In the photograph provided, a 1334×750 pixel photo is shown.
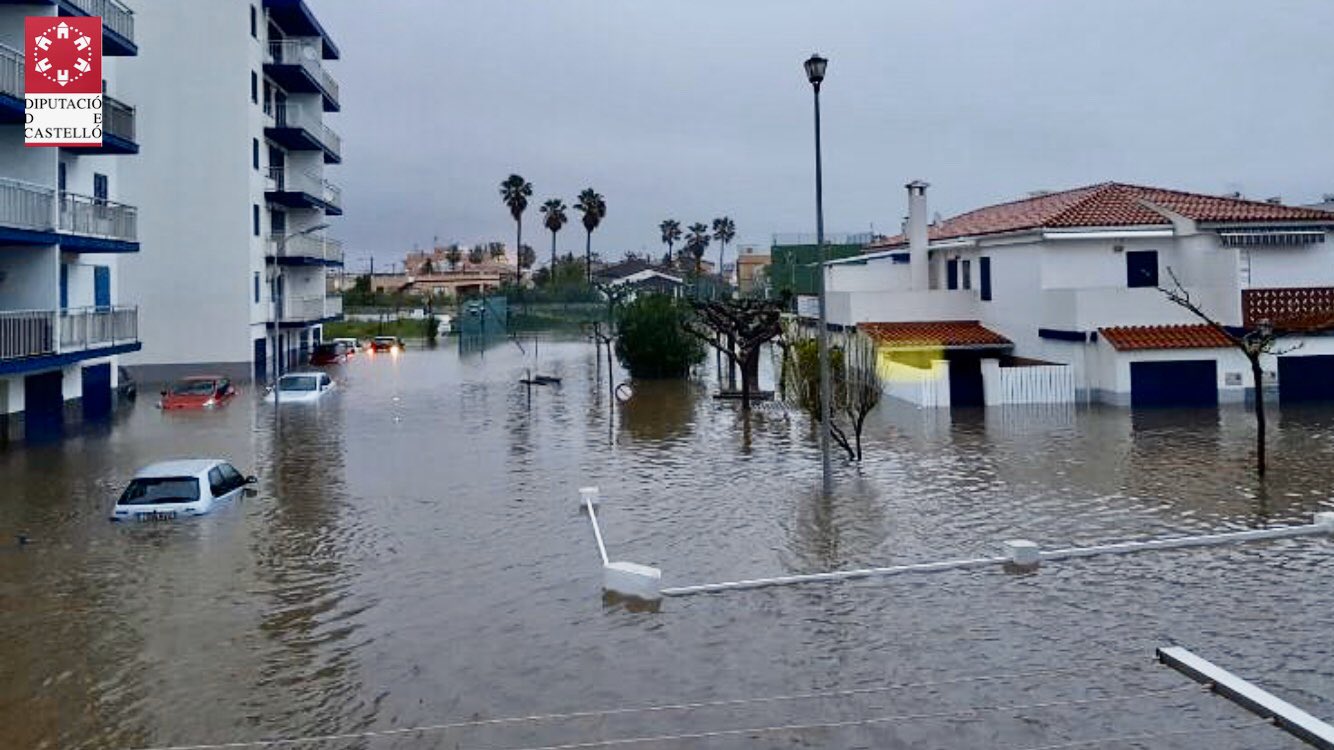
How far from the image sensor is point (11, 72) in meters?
27.5

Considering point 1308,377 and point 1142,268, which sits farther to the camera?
point 1142,268

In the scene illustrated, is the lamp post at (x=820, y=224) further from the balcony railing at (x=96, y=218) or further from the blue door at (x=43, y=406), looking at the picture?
the blue door at (x=43, y=406)

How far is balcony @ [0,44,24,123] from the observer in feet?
88.8

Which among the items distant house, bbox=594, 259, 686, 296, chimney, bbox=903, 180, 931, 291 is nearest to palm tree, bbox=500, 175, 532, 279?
distant house, bbox=594, 259, 686, 296

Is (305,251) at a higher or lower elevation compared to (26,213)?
higher

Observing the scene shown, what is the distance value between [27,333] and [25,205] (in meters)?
3.02

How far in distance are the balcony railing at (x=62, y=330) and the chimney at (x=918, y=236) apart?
2811 cm

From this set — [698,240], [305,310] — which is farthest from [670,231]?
[305,310]

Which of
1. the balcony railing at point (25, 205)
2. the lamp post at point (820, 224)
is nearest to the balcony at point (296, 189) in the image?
the balcony railing at point (25, 205)

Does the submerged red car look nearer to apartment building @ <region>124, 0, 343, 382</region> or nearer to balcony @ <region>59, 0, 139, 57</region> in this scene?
→ apartment building @ <region>124, 0, 343, 382</region>

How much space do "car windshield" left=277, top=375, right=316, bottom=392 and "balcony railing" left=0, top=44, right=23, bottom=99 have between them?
16.3 metres

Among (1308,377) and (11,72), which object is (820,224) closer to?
(11,72)

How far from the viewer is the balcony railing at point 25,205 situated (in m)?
26.5

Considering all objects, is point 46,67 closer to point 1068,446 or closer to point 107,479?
point 107,479
